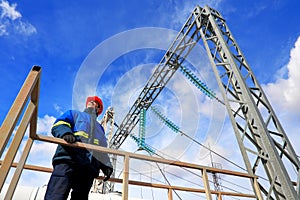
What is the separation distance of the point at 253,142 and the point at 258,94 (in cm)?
116

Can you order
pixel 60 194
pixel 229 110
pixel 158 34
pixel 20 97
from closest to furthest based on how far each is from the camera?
pixel 20 97 < pixel 60 194 < pixel 158 34 < pixel 229 110

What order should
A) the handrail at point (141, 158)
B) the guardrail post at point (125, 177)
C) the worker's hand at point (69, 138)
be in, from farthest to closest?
the guardrail post at point (125, 177) → the handrail at point (141, 158) → the worker's hand at point (69, 138)

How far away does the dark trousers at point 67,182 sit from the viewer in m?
1.53

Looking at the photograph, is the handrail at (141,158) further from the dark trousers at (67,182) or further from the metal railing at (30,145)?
the dark trousers at (67,182)

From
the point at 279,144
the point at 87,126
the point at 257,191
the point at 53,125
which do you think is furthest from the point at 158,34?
the point at 279,144

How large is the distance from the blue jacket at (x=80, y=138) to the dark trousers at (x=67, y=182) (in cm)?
5

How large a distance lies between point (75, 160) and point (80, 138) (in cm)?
23

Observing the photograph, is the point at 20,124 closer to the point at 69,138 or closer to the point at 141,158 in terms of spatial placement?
the point at 69,138

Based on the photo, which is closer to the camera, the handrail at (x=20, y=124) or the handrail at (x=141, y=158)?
the handrail at (x=20, y=124)

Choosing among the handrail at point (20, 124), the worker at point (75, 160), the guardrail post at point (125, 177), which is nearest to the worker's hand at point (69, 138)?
the worker at point (75, 160)

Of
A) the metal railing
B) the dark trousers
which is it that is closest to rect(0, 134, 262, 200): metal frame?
the metal railing

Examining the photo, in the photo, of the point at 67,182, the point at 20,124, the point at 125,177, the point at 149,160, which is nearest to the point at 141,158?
the point at 149,160

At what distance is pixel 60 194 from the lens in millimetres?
1521

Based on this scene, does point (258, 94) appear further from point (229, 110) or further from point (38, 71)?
point (38, 71)
